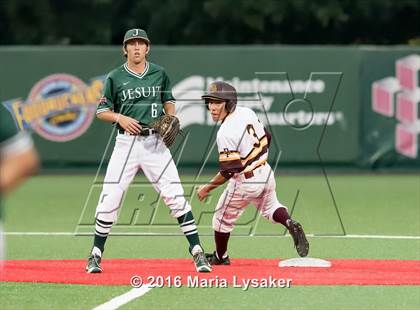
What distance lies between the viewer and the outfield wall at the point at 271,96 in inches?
828

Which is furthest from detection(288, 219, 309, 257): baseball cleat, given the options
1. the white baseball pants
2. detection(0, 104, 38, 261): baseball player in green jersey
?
detection(0, 104, 38, 261): baseball player in green jersey

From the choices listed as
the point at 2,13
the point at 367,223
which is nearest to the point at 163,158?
the point at 367,223

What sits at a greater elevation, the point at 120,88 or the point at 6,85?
the point at 120,88

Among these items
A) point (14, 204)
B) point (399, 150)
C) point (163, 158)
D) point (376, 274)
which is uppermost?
point (163, 158)

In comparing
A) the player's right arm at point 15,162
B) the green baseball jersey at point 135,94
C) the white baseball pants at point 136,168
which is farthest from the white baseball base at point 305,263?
the player's right arm at point 15,162

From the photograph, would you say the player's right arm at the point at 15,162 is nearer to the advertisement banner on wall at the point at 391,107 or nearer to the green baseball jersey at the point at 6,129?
the green baseball jersey at the point at 6,129

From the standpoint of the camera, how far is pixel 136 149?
9.93 m

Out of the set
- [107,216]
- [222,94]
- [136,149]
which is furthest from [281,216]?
[107,216]

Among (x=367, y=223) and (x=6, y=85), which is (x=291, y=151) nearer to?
(x=6, y=85)

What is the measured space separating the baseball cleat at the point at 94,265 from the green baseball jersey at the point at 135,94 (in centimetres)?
124

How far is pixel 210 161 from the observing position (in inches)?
848

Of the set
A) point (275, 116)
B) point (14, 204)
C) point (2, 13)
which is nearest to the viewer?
point (14, 204)

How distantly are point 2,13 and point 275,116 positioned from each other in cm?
1410

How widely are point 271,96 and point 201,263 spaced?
1150cm
